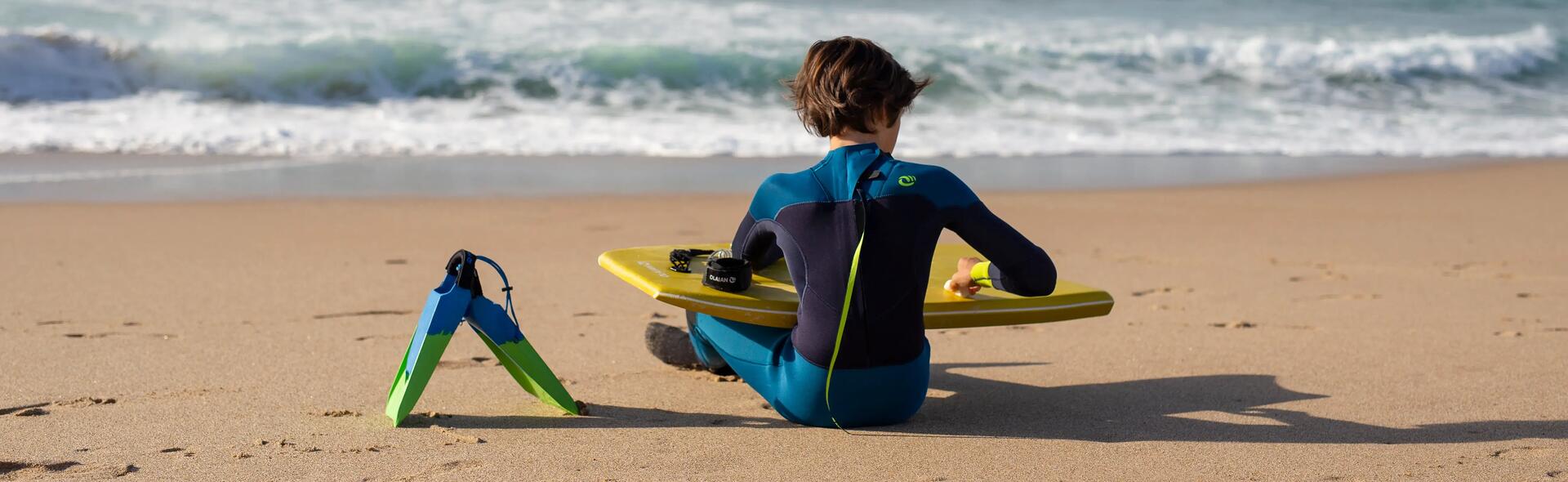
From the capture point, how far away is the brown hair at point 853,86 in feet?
9.37

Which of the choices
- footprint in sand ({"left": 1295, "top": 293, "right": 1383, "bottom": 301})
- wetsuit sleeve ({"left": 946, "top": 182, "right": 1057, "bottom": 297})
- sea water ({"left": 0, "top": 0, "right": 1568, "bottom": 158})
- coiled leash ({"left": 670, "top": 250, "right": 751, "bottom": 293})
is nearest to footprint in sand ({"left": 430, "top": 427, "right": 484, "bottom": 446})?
coiled leash ({"left": 670, "top": 250, "right": 751, "bottom": 293})

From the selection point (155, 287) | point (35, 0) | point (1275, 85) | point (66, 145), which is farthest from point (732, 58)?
point (155, 287)

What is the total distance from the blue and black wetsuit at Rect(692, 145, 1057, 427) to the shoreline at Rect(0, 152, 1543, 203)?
5.12m

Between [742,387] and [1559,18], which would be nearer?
[742,387]

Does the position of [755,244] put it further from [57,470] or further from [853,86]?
[57,470]

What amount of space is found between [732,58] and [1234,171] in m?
6.46

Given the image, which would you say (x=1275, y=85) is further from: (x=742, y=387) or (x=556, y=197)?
(x=742, y=387)

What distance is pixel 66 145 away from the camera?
967 centimetres

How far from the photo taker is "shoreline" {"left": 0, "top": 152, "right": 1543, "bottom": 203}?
784 cm

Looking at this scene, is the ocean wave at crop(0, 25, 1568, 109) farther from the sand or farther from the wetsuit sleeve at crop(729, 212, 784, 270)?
the wetsuit sleeve at crop(729, 212, 784, 270)

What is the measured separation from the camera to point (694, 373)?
12.7 feet

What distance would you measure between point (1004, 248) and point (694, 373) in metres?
1.26

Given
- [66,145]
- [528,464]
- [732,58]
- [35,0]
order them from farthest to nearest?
[35,0]
[732,58]
[66,145]
[528,464]

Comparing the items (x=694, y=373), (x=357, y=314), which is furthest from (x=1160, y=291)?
(x=357, y=314)
